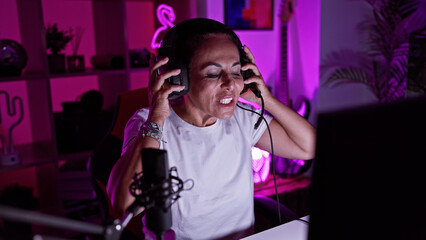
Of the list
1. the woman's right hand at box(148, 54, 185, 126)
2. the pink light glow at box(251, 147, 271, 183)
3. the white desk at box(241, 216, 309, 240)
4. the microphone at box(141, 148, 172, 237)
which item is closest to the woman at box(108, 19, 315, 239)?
the woman's right hand at box(148, 54, 185, 126)

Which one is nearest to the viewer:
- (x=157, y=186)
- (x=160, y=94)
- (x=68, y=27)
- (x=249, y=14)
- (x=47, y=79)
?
(x=157, y=186)

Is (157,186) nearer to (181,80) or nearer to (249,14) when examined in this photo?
(181,80)

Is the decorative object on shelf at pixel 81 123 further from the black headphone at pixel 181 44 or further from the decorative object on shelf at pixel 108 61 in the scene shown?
the black headphone at pixel 181 44

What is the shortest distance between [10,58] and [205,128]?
1444 millimetres

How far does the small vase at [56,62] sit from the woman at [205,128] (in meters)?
1.29

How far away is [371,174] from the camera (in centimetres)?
48

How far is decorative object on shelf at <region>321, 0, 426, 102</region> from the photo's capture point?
8.71 ft

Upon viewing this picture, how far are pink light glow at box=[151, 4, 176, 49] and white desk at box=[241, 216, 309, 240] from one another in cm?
189

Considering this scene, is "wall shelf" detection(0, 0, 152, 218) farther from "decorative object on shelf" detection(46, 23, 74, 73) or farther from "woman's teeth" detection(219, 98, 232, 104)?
"woman's teeth" detection(219, 98, 232, 104)

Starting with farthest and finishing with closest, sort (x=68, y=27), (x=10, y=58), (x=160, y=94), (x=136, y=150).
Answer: (x=68, y=27) < (x=10, y=58) < (x=160, y=94) < (x=136, y=150)

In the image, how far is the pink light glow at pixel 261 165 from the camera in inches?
112

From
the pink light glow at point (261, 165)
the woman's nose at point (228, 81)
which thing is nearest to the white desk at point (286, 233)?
the woman's nose at point (228, 81)

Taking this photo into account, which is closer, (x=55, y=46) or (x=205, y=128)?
(x=205, y=128)

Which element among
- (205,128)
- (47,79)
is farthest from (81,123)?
(205,128)
